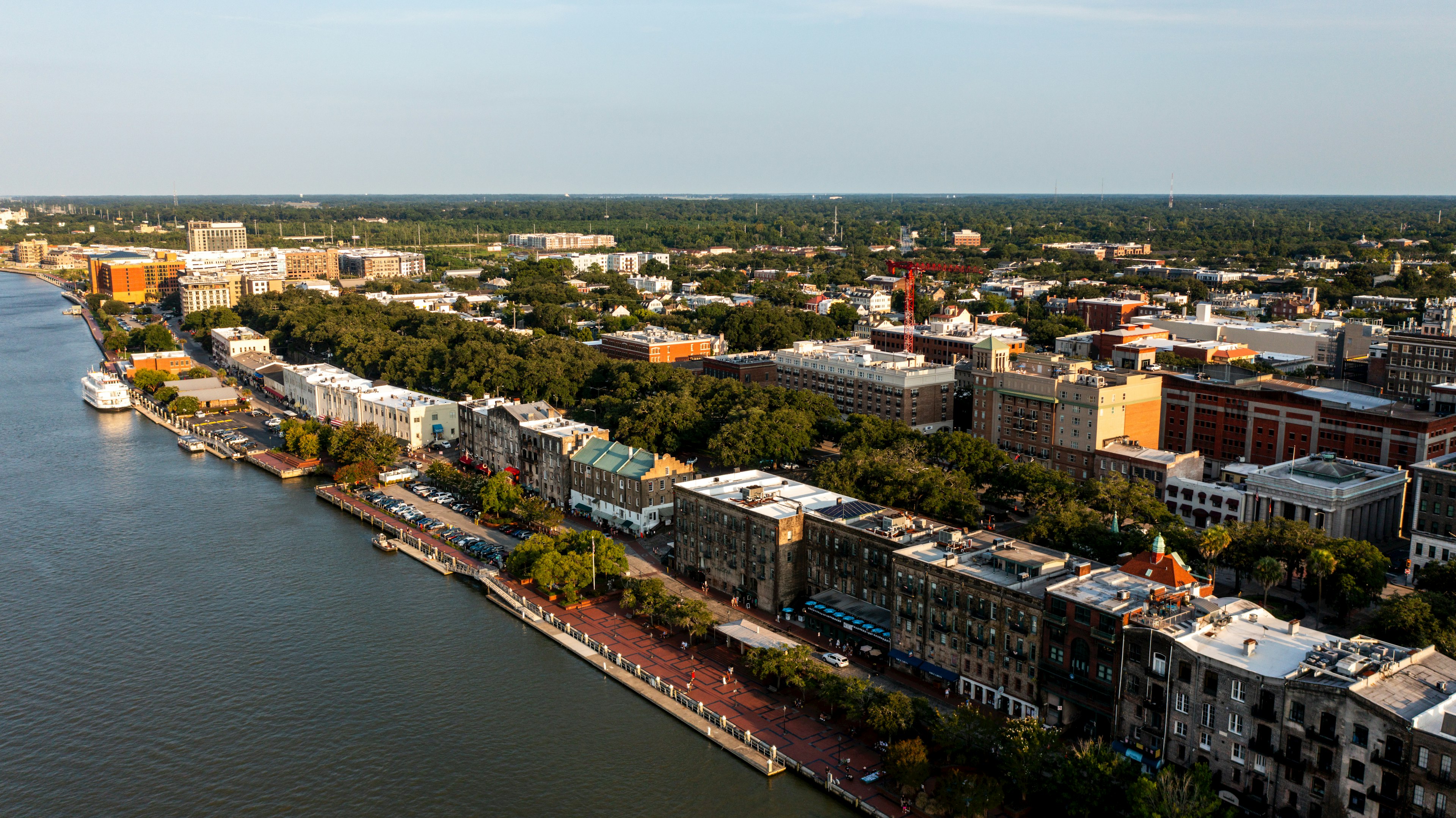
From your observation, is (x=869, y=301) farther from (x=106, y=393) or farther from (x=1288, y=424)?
(x=106, y=393)

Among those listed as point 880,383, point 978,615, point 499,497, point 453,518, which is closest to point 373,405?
point 453,518

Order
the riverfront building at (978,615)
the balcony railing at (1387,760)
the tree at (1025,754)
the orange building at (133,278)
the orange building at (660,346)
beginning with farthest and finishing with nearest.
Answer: the orange building at (133,278) < the orange building at (660,346) < the riverfront building at (978,615) < the tree at (1025,754) < the balcony railing at (1387,760)

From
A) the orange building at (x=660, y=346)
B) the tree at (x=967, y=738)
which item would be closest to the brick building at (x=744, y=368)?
the orange building at (x=660, y=346)

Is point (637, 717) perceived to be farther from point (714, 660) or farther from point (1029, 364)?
point (1029, 364)

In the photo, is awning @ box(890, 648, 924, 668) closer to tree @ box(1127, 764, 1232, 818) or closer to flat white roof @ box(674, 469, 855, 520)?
flat white roof @ box(674, 469, 855, 520)

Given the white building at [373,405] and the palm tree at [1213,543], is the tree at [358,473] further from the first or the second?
the palm tree at [1213,543]

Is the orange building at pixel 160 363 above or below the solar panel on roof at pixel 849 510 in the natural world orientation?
below

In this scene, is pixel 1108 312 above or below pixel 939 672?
above
